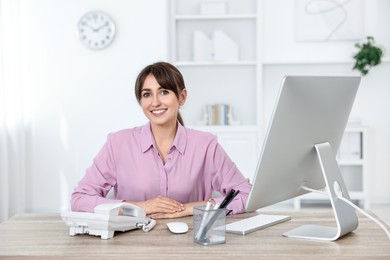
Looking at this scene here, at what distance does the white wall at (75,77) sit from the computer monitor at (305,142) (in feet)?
12.3

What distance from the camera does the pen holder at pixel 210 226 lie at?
1.61 metres

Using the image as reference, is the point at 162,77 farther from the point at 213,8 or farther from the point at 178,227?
the point at 213,8

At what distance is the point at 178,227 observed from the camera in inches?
68.5

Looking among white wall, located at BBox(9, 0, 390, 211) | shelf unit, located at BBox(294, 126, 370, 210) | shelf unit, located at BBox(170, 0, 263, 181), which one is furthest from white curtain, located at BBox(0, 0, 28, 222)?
shelf unit, located at BBox(294, 126, 370, 210)

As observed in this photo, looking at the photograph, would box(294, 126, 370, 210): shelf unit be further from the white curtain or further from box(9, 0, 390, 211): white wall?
the white curtain

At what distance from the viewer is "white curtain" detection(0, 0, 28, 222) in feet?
15.3

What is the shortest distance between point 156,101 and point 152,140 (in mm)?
147

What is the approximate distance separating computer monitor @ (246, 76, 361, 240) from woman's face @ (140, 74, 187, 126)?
654 millimetres

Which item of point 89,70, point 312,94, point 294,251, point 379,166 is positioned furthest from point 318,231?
point 379,166

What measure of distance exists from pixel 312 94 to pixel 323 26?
428 cm

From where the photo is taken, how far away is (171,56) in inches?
223

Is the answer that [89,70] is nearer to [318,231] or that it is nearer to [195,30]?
[195,30]

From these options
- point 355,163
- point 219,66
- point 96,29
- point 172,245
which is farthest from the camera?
point 219,66

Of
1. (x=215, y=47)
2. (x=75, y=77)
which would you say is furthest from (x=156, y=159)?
(x=215, y=47)
